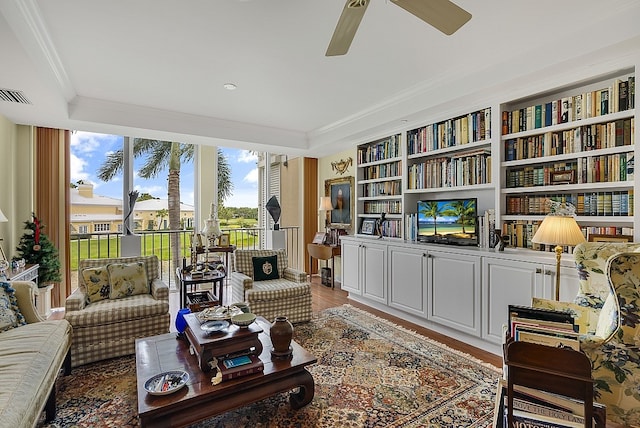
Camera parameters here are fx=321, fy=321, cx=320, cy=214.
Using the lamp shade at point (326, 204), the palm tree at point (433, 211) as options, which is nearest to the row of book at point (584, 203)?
the palm tree at point (433, 211)

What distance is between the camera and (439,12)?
1.62m

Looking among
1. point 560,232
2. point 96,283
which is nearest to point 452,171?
point 560,232

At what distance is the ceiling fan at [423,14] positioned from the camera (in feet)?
5.09

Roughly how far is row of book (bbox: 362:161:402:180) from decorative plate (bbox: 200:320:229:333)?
2.92 m

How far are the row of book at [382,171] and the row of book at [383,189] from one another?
0.35 feet

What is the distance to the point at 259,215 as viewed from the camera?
638 centimetres

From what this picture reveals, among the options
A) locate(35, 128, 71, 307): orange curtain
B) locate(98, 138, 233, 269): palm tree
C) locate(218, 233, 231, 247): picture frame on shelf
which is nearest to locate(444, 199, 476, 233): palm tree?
locate(218, 233, 231, 247): picture frame on shelf

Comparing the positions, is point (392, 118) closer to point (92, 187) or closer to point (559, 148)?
point (559, 148)

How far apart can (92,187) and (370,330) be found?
14.2ft

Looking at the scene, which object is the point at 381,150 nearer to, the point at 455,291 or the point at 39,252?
the point at 455,291

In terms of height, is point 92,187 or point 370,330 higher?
point 92,187

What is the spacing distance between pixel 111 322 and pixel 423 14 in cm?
313

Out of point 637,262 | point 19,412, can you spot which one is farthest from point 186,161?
point 637,262

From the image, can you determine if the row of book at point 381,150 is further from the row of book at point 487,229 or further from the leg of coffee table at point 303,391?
the leg of coffee table at point 303,391
